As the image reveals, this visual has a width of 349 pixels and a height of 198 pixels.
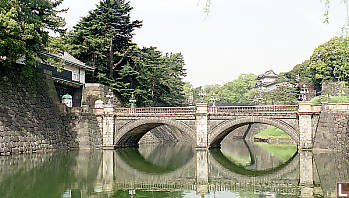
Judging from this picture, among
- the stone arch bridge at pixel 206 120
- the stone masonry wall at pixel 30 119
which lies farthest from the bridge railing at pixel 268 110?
the stone masonry wall at pixel 30 119

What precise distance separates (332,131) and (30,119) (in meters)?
24.8

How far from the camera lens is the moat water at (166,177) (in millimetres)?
15020

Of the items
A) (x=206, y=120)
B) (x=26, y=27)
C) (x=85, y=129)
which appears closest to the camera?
(x=26, y=27)

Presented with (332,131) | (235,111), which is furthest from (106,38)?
(332,131)

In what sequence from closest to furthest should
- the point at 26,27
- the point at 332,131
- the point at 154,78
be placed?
the point at 26,27 → the point at 332,131 → the point at 154,78

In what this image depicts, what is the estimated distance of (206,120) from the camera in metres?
33.2

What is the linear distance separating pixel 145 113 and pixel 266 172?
1543cm

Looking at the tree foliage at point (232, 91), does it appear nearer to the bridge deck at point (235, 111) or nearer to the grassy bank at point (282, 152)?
the grassy bank at point (282, 152)

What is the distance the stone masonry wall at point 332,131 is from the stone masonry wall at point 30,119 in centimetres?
2194

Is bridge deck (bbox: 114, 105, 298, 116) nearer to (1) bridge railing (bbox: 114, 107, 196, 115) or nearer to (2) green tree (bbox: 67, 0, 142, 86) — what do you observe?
(1) bridge railing (bbox: 114, 107, 196, 115)

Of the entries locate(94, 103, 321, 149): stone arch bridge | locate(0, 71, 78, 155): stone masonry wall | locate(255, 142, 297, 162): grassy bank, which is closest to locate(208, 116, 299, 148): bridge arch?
locate(94, 103, 321, 149): stone arch bridge

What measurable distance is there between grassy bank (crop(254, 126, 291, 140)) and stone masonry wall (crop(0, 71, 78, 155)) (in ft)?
91.0

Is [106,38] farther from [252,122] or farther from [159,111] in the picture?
[252,122]

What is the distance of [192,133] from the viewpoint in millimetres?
33625
